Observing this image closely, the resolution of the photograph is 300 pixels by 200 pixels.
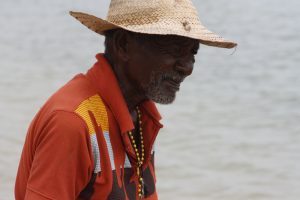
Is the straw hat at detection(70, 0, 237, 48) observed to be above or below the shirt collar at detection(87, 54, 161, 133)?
above

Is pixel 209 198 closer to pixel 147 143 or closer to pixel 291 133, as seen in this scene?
pixel 291 133

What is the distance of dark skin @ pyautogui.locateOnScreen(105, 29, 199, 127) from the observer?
2355 mm

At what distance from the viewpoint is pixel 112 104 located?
233cm

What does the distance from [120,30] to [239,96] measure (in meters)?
5.66

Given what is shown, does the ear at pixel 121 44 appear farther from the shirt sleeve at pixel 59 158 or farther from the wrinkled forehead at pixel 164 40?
the shirt sleeve at pixel 59 158

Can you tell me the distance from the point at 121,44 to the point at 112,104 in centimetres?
20

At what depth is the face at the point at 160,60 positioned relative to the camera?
235cm

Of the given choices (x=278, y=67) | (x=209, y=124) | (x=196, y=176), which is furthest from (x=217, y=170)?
(x=278, y=67)

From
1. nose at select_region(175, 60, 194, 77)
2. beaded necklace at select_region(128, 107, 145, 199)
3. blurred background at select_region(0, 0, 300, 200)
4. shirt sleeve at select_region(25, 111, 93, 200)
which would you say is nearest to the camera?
shirt sleeve at select_region(25, 111, 93, 200)

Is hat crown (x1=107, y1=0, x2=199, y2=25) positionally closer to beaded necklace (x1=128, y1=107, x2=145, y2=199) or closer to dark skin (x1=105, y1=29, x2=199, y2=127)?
dark skin (x1=105, y1=29, x2=199, y2=127)

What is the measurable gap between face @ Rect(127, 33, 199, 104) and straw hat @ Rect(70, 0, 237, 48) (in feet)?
0.16

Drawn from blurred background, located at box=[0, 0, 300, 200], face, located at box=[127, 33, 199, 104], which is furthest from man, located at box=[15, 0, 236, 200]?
blurred background, located at box=[0, 0, 300, 200]

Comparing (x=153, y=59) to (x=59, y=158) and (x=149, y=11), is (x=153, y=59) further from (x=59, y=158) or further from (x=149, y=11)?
(x=59, y=158)

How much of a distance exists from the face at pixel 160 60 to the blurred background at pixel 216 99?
122 inches
